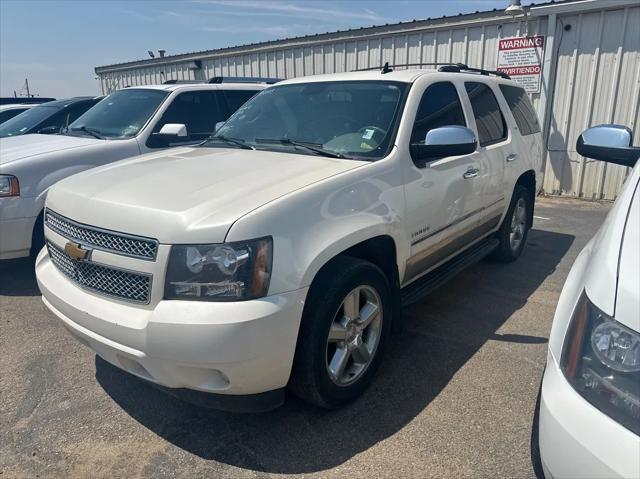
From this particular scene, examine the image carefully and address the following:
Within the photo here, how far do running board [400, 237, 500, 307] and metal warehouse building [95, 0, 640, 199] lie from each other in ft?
16.6

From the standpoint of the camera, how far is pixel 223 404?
2.39 m

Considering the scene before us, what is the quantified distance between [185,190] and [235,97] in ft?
14.6

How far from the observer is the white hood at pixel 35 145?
4.78 m

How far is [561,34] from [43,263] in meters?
8.70

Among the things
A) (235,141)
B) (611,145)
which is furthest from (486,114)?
(235,141)

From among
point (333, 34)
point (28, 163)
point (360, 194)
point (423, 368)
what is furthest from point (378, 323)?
point (333, 34)

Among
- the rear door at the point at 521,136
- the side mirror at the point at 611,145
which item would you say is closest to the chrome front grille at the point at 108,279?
the side mirror at the point at 611,145

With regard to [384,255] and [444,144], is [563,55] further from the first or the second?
[384,255]

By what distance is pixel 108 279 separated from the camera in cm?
Answer: 249

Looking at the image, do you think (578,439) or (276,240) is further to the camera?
(276,240)

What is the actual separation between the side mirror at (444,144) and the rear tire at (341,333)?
0.92m

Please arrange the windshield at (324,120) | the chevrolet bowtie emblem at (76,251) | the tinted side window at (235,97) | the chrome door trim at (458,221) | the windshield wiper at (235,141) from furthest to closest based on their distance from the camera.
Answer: the tinted side window at (235,97)
the windshield wiper at (235,141)
the chrome door trim at (458,221)
the windshield at (324,120)
the chevrolet bowtie emblem at (76,251)

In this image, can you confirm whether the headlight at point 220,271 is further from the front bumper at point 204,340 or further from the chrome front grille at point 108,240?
the chrome front grille at point 108,240

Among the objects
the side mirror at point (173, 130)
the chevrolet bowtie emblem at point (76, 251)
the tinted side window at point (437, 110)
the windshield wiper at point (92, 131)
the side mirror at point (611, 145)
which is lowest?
the chevrolet bowtie emblem at point (76, 251)
